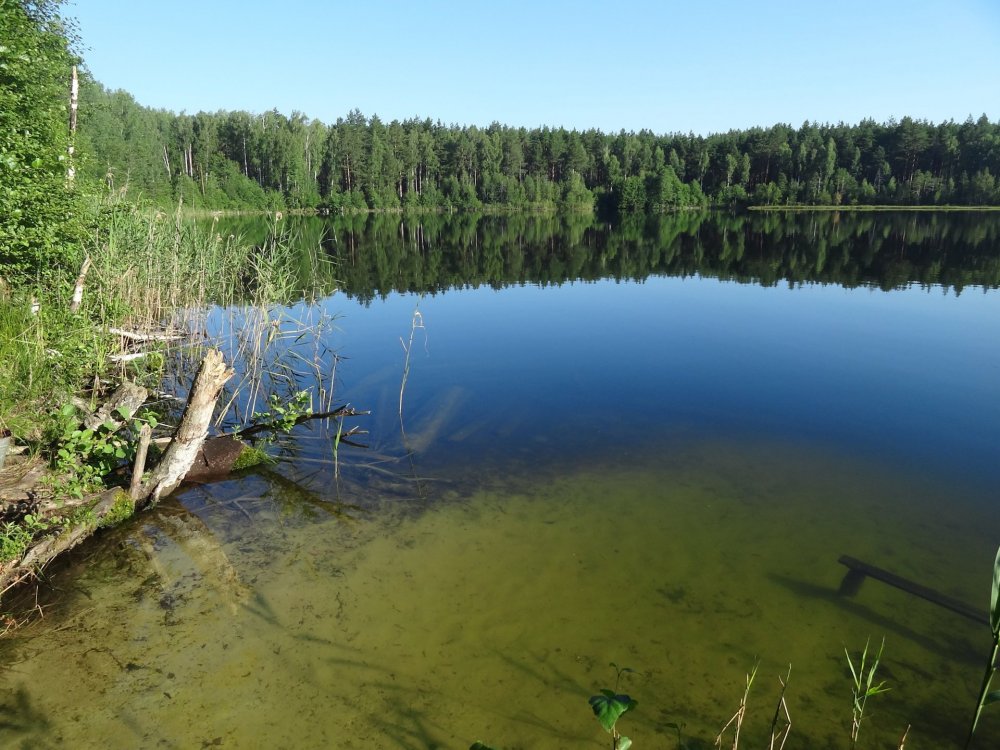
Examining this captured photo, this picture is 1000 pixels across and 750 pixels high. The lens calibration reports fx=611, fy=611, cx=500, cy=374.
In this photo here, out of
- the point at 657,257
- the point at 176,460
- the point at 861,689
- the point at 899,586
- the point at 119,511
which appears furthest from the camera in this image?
the point at 657,257

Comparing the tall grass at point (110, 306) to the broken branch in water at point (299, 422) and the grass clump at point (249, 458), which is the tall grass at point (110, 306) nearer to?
the broken branch in water at point (299, 422)

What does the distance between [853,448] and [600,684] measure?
656 cm

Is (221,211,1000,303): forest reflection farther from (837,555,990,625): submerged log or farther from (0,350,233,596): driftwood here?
(837,555,990,625): submerged log

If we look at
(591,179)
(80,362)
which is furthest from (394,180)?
(80,362)

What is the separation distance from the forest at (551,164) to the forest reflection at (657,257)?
143 ft

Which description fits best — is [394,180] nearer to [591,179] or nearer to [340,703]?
[591,179]

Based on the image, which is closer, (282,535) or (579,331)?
(282,535)

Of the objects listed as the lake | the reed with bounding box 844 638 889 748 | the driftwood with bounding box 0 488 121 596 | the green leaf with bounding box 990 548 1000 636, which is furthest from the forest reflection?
the green leaf with bounding box 990 548 1000 636

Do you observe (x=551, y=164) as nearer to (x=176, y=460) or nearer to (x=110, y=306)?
(x=110, y=306)

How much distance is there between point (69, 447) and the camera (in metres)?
6.29

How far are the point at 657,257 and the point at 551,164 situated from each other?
86779 millimetres

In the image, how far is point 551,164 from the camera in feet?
381

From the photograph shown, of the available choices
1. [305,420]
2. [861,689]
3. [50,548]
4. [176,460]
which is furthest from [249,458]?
[861,689]

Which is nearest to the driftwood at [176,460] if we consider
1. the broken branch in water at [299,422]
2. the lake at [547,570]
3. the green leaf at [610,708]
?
the lake at [547,570]
